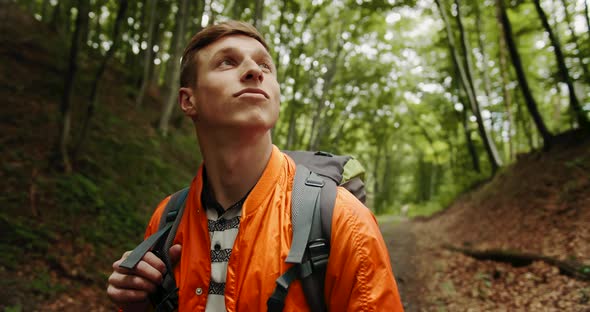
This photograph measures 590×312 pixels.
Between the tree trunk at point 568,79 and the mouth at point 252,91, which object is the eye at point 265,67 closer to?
the mouth at point 252,91

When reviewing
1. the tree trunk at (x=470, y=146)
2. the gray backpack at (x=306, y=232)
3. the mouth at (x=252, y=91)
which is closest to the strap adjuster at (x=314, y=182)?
the gray backpack at (x=306, y=232)

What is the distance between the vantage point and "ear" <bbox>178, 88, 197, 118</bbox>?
1.92 metres

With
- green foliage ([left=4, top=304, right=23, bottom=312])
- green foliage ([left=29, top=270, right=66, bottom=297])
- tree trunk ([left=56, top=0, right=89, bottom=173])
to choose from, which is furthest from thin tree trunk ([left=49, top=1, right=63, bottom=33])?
green foliage ([left=4, top=304, right=23, bottom=312])

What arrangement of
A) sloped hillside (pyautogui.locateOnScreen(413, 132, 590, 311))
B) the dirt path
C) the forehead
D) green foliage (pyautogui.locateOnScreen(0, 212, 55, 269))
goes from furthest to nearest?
the dirt path < sloped hillside (pyautogui.locateOnScreen(413, 132, 590, 311)) < green foliage (pyautogui.locateOnScreen(0, 212, 55, 269)) < the forehead

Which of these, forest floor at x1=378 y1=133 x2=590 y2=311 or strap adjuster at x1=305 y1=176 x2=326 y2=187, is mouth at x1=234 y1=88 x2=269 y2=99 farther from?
forest floor at x1=378 y1=133 x2=590 y2=311

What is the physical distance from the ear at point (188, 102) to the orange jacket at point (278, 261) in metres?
0.56

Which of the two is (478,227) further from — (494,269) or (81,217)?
(81,217)

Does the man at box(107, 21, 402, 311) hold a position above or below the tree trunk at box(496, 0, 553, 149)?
below

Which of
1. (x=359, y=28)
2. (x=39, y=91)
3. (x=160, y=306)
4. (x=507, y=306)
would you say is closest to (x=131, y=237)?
(x=39, y=91)

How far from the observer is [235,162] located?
1.78 meters

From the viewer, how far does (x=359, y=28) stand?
16094 millimetres

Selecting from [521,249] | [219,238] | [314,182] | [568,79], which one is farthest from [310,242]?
[568,79]

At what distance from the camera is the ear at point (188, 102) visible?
192cm

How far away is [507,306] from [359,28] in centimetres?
1316
